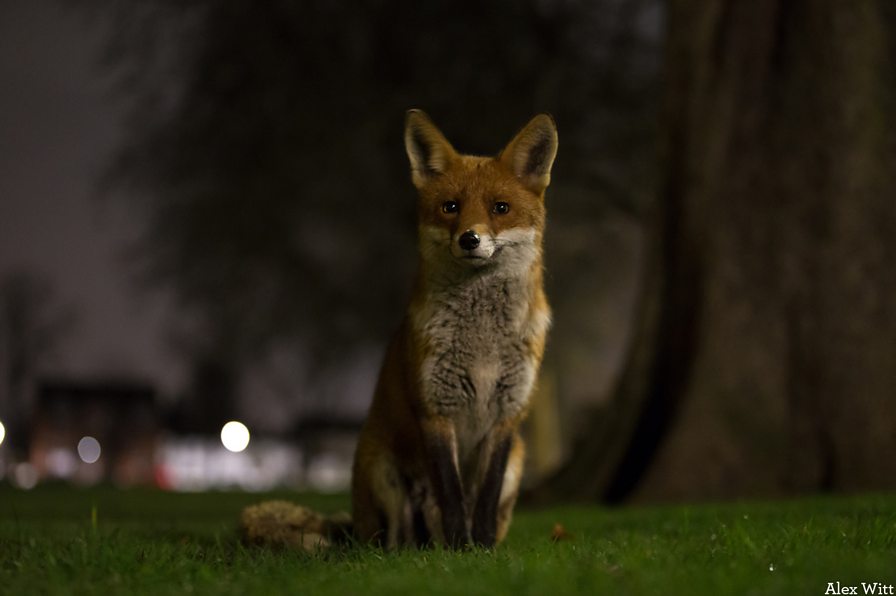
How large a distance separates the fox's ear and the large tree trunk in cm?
540

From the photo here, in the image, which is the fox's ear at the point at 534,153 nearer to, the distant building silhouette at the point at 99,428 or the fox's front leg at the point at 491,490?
the fox's front leg at the point at 491,490

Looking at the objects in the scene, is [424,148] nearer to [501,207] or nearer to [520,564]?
[501,207]

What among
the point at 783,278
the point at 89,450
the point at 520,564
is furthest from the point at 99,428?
the point at 520,564

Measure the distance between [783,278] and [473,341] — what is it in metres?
5.87

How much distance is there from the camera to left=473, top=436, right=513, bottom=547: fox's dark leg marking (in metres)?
5.60

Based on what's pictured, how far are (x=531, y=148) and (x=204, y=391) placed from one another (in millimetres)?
72483

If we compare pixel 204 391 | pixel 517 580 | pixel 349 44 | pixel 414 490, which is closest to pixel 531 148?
pixel 414 490

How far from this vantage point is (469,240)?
5121 mm

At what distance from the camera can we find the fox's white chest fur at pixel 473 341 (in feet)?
18.0

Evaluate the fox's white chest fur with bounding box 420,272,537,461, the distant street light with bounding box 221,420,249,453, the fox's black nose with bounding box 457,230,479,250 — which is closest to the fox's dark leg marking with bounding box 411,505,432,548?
the fox's white chest fur with bounding box 420,272,537,461

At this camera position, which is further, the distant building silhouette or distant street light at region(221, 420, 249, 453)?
the distant building silhouette

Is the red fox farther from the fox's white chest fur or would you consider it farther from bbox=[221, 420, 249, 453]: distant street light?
bbox=[221, 420, 249, 453]: distant street light

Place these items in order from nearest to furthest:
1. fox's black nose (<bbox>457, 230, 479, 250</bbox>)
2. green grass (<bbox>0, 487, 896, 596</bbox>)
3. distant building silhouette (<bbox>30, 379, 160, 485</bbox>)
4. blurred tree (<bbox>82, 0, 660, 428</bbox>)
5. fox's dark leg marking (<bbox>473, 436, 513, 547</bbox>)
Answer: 1. green grass (<bbox>0, 487, 896, 596</bbox>)
2. fox's black nose (<bbox>457, 230, 479, 250</bbox>)
3. fox's dark leg marking (<bbox>473, 436, 513, 547</bbox>)
4. blurred tree (<bbox>82, 0, 660, 428</bbox>)
5. distant building silhouette (<bbox>30, 379, 160, 485</bbox>)

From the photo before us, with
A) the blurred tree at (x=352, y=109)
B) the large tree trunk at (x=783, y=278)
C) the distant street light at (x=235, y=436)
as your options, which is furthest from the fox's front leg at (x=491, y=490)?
the distant street light at (x=235, y=436)
